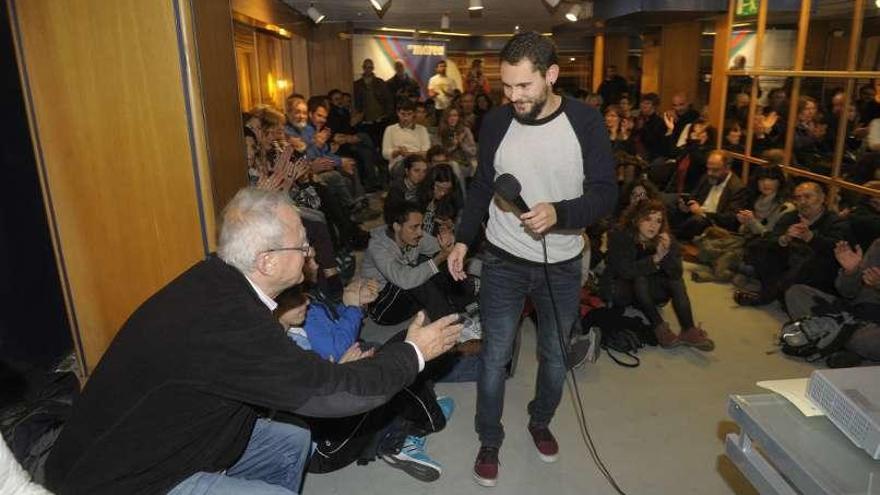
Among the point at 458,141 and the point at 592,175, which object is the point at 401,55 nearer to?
the point at 458,141

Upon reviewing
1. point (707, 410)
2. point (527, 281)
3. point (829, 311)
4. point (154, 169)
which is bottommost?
point (707, 410)

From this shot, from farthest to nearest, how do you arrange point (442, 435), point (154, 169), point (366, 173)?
point (366, 173) → point (442, 435) → point (154, 169)

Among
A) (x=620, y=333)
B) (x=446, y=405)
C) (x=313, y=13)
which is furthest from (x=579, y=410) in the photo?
(x=313, y=13)

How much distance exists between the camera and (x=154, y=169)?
229cm

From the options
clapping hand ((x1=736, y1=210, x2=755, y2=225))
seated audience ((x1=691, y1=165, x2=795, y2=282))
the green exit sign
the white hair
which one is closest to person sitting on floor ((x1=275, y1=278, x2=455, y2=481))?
the white hair

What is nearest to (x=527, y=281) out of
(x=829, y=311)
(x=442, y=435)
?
(x=442, y=435)

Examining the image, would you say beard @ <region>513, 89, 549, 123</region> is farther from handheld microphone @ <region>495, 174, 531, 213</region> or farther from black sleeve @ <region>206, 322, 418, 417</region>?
black sleeve @ <region>206, 322, 418, 417</region>

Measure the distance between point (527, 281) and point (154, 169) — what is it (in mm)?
1437

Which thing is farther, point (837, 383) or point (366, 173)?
point (366, 173)

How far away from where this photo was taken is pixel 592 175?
6.48 ft

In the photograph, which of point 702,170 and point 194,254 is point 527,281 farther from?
point 702,170

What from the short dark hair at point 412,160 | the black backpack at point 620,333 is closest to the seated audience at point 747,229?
the black backpack at point 620,333

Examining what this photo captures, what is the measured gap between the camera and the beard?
191 cm

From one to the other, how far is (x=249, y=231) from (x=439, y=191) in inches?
126
